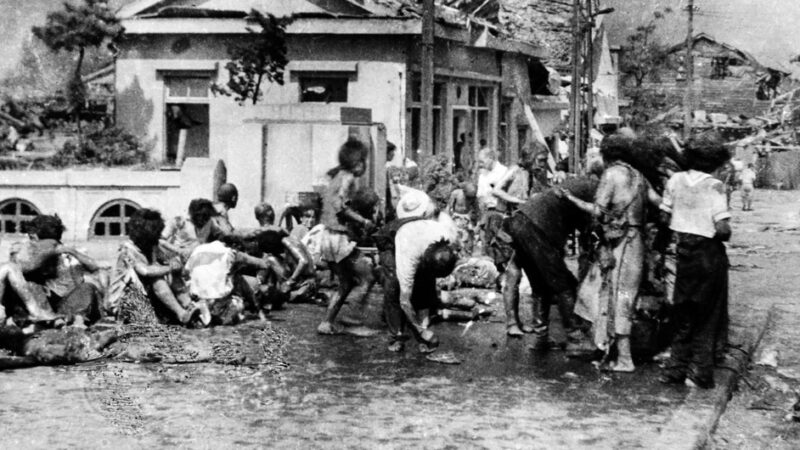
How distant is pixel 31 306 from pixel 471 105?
18077 millimetres

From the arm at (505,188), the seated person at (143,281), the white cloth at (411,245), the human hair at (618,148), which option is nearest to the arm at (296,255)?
the seated person at (143,281)

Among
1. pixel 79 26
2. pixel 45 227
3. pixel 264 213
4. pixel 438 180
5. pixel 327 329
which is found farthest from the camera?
pixel 79 26

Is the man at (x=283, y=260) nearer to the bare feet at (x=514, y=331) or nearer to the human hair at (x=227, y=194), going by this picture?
the human hair at (x=227, y=194)

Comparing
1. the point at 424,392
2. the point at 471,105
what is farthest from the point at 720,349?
the point at 471,105

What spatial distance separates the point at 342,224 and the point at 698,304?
11.1ft

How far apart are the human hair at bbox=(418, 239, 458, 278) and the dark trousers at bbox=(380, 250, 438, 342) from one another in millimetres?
135

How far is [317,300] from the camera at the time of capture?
12125mm

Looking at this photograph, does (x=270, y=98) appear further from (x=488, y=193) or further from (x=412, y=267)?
(x=412, y=267)

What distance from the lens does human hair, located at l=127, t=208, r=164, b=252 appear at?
9758 millimetres

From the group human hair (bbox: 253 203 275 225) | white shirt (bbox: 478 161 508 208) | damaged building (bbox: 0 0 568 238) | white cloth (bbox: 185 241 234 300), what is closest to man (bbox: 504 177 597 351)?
white cloth (bbox: 185 241 234 300)

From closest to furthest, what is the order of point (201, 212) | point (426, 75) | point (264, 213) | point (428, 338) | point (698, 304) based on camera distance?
point (698, 304), point (428, 338), point (201, 212), point (264, 213), point (426, 75)

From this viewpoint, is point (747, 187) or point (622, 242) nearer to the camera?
point (622, 242)

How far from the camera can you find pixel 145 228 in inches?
384

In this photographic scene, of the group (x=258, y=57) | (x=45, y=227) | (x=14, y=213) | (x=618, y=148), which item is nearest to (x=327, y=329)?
(x=45, y=227)
